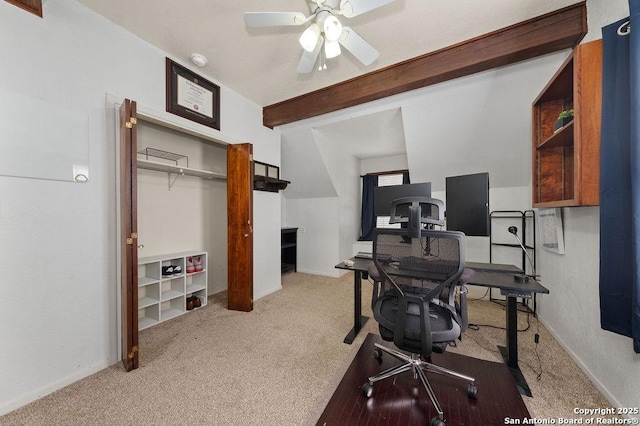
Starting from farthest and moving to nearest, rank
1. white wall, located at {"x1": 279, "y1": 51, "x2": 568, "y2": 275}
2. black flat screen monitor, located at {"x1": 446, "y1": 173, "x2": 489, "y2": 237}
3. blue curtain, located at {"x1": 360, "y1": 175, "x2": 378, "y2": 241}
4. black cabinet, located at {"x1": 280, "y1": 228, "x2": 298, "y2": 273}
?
blue curtain, located at {"x1": 360, "y1": 175, "x2": 378, "y2": 241}
black cabinet, located at {"x1": 280, "y1": 228, "x2": 298, "y2": 273}
white wall, located at {"x1": 279, "y1": 51, "x2": 568, "y2": 275}
black flat screen monitor, located at {"x1": 446, "y1": 173, "x2": 489, "y2": 237}

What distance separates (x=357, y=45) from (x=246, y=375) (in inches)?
108

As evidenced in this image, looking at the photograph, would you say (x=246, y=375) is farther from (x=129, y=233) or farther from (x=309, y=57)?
(x=309, y=57)

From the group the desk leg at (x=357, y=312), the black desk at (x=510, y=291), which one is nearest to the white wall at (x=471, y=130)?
the black desk at (x=510, y=291)

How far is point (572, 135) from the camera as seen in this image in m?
1.75

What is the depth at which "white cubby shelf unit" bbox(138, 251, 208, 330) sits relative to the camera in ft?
8.46

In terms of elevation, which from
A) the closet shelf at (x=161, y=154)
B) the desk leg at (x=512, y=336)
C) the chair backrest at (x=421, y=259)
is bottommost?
the desk leg at (x=512, y=336)

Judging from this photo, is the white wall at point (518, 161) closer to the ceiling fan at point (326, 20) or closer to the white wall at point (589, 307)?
the white wall at point (589, 307)

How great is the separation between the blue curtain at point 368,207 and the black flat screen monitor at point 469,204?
2.69m

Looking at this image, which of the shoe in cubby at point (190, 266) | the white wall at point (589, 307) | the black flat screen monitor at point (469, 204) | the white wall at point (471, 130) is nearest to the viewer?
the white wall at point (589, 307)

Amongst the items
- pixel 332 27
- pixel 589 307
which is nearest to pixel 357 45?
pixel 332 27

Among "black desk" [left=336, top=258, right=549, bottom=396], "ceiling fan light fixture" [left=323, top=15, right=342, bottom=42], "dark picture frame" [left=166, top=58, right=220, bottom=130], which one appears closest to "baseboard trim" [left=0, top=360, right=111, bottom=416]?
"black desk" [left=336, top=258, right=549, bottom=396]

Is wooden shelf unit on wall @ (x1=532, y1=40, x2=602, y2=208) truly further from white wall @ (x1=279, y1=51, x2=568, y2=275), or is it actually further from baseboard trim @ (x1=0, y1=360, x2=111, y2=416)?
baseboard trim @ (x1=0, y1=360, x2=111, y2=416)

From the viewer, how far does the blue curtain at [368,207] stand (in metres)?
5.18

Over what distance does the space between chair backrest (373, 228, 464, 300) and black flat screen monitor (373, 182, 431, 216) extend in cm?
127
